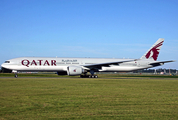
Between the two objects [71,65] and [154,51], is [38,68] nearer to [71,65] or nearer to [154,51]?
[71,65]

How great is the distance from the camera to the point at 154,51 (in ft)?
147

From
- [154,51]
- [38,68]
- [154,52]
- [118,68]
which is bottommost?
[118,68]

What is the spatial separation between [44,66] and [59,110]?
1195 inches

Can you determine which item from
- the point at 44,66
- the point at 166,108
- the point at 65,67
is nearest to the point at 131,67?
the point at 65,67

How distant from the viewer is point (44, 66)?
3812cm

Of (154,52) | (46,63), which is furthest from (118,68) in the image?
(46,63)

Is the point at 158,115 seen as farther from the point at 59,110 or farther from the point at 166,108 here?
the point at 59,110

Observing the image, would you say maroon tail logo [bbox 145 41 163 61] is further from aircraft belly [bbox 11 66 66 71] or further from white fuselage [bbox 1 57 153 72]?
aircraft belly [bbox 11 66 66 71]

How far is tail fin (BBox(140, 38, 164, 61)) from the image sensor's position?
44844 millimetres

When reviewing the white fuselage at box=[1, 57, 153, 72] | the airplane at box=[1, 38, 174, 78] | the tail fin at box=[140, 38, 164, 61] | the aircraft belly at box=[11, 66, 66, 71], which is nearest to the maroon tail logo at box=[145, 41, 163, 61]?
the tail fin at box=[140, 38, 164, 61]

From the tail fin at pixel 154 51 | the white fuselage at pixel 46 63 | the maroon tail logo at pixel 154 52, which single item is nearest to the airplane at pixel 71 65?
the white fuselage at pixel 46 63

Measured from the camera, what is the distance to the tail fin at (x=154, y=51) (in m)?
44.8

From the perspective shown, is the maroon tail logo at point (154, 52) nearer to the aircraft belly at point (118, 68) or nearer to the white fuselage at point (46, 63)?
the aircraft belly at point (118, 68)

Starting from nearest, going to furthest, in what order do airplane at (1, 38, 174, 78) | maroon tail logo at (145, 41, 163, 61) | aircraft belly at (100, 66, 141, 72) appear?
airplane at (1, 38, 174, 78) → aircraft belly at (100, 66, 141, 72) → maroon tail logo at (145, 41, 163, 61)
